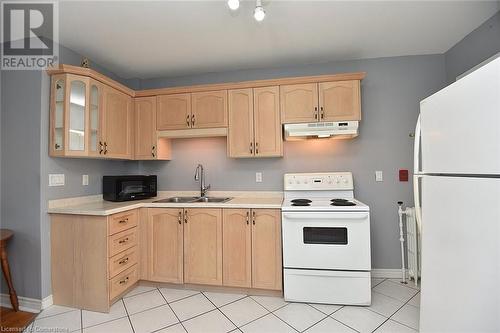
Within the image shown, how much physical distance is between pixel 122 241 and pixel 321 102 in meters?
2.41

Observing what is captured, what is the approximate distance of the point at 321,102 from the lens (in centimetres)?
239

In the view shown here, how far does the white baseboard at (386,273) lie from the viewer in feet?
8.25

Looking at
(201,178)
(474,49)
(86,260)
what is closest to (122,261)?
(86,260)

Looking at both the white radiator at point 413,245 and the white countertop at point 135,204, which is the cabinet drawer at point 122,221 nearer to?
the white countertop at point 135,204

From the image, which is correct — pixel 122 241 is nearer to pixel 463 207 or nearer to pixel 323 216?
pixel 323 216

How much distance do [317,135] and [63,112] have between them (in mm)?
2431

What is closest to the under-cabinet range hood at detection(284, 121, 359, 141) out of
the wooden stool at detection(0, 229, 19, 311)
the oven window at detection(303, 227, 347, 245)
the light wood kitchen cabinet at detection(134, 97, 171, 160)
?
the oven window at detection(303, 227, 347, 245)

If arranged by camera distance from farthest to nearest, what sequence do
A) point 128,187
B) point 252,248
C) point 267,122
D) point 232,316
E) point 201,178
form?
point 201,178 < point 128,187 < point 267,122 < point 252,248 < point 232,316

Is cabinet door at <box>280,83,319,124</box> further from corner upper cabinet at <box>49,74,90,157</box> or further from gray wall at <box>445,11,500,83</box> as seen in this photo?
corner upper cabinet at <box>49,74,90,157</box>

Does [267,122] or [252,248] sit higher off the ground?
[267,122]

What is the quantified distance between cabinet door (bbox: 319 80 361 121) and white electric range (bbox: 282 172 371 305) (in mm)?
913

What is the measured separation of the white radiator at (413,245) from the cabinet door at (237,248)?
1.69m

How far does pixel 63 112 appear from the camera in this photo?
206 centimetres

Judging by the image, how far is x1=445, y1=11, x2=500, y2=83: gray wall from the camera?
1.94m
